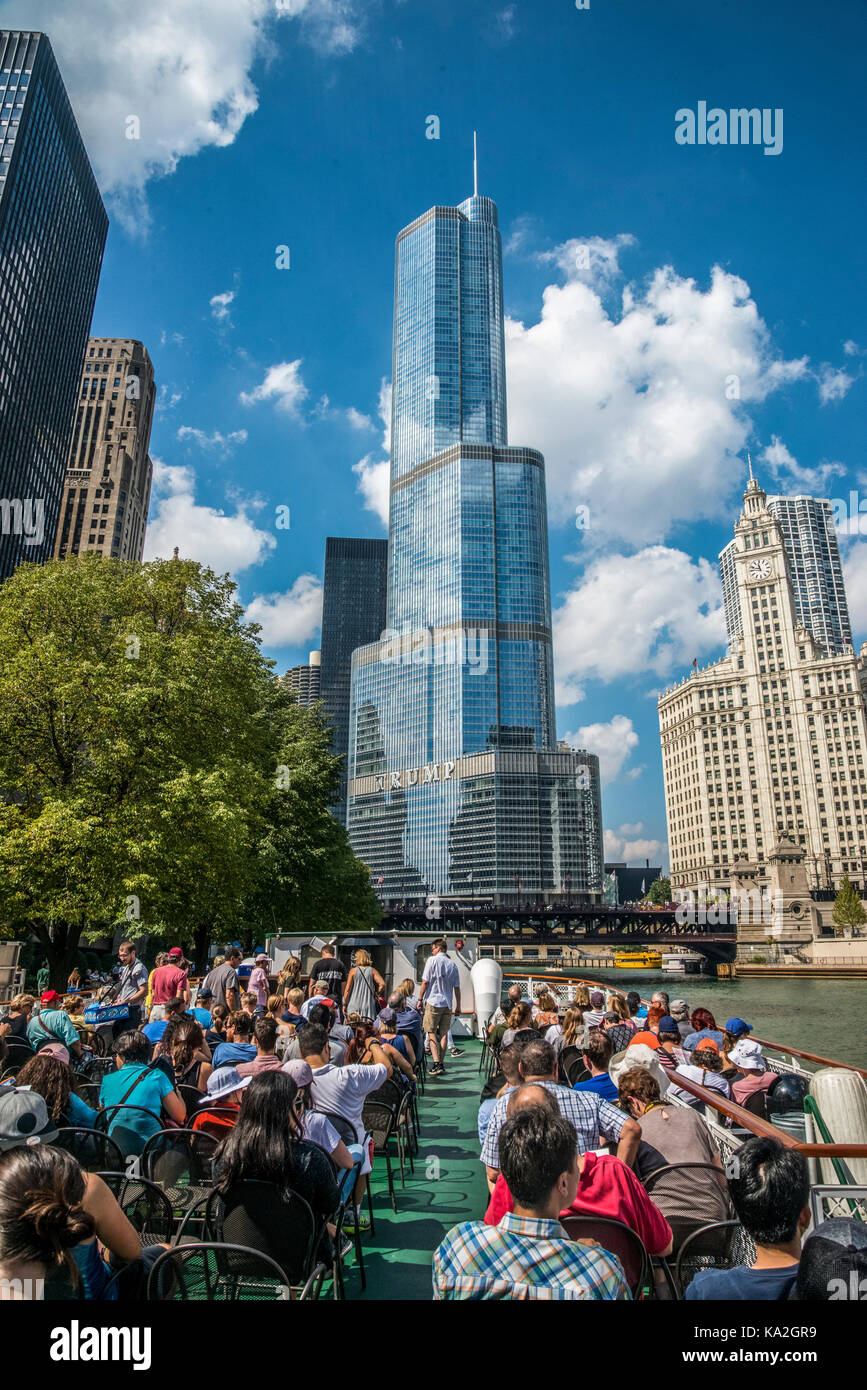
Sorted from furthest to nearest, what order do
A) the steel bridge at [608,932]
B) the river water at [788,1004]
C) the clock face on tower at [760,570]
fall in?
the clock face on tower at [760,570] < the steel bridge at [608,932] < the river water at [788,1004]

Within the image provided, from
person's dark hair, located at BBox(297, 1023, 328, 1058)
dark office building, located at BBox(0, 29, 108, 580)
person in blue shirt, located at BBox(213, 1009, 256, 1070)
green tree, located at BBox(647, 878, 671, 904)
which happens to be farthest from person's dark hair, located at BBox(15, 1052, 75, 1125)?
green tree, located at BBox(647, 878, 671, 904)

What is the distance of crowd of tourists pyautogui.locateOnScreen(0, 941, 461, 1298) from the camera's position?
2801 millimetres

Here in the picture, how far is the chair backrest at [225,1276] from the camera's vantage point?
11.8 ft

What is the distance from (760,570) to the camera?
155 meters

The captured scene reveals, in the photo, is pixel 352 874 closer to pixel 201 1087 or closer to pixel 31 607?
pixel 31 607

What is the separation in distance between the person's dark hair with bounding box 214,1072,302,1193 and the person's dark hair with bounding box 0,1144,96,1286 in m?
1.00

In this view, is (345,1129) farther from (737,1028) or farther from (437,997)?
(437,997)

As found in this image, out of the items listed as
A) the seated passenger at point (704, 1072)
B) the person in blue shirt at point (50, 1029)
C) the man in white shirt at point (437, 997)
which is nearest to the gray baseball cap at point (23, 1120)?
the person in blue shirt at point (50, 1029)

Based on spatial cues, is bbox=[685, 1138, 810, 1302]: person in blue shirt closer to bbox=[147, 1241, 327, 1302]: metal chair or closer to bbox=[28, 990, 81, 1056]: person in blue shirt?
bbox=[147, 1241, 327, 1302]: metal chair

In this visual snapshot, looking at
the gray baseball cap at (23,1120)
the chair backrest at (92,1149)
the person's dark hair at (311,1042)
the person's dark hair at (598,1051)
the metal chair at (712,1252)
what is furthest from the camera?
the person's dark hair at (598,1051)

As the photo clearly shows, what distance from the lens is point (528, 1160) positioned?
2.77m

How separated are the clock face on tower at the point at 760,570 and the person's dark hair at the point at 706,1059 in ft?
527

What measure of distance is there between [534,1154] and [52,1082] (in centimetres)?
339

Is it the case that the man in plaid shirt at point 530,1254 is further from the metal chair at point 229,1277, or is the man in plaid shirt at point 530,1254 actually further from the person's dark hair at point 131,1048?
the person's dark hair at point 131,1048
